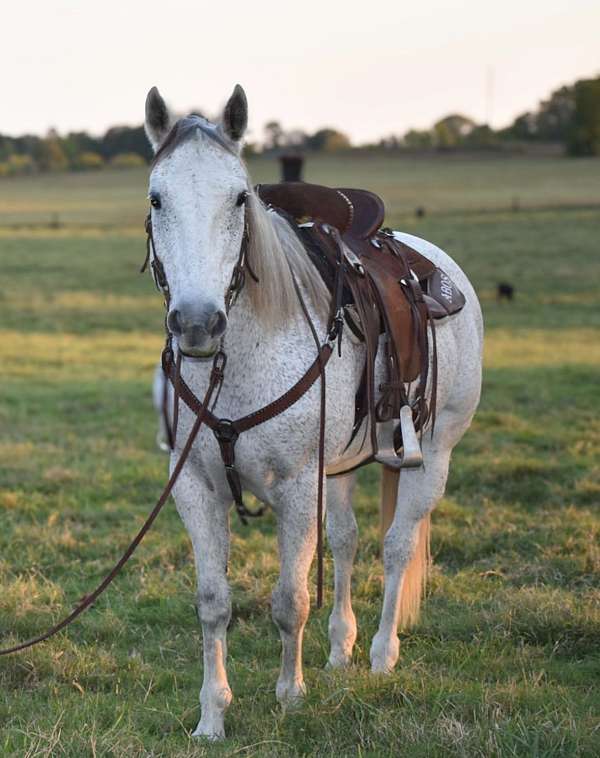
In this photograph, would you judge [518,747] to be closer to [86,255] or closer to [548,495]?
[548,495]

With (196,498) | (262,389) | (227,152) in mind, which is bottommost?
(196,498)

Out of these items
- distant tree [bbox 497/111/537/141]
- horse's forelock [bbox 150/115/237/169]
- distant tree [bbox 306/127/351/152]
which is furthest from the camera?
distant tree [bbox 306/127/351/152]

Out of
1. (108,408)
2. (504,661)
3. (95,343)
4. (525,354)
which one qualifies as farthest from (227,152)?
(95,343)

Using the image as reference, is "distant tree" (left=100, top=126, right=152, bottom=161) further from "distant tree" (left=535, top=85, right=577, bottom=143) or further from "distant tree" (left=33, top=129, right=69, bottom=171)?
"distant tree" (left=535, top=85, right=577, bottom=143)

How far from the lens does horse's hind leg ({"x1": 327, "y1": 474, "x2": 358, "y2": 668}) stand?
16.0 ft

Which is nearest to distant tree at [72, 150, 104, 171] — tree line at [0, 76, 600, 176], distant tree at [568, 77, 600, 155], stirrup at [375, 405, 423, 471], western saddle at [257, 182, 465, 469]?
tree line at [0, 76, 600, 176]

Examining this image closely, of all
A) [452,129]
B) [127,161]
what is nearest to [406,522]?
[127,161]

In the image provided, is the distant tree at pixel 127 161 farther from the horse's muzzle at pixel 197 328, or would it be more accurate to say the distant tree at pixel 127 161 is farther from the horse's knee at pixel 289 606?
the horse's muzzle at pixel 197 328

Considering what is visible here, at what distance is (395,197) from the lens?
186 feet

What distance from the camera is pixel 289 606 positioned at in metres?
4.09

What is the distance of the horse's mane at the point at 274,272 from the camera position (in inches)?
146

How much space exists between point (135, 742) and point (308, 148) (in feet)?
323

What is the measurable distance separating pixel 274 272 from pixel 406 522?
184cm

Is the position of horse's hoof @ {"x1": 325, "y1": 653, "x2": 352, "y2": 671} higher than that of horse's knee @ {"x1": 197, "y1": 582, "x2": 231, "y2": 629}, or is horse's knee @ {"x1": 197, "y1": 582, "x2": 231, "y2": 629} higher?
horse's knee @ {"x1": 197, "y1": 582, "x2": 231, "y2": 629}
